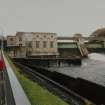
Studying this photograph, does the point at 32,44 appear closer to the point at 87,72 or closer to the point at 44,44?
the point at 44,44

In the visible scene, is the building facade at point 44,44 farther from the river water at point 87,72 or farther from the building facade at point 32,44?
the river water at point 87,72

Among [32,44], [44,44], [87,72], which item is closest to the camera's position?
[87,72]

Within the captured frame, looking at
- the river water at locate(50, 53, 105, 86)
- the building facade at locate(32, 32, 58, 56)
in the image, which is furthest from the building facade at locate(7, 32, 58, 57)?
the river water at locate(50, 53, 105, 86)

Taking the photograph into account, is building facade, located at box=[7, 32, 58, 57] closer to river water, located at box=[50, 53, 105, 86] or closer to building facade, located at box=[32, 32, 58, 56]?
building facade, located at box=[32, 32, 58, 56]

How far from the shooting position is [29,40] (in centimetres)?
14162

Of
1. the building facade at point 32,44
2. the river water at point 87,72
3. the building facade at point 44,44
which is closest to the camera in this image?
the river water at point 87,72

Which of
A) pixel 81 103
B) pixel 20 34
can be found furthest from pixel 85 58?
pixel 81 103

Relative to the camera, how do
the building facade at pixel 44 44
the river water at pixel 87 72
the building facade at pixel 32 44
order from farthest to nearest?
1. the building facade at pixel 44 44
2. the building facade at pixel 32 44
3. the river water at pixel 87 72

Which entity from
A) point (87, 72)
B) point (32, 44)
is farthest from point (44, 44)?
point (87, 72)

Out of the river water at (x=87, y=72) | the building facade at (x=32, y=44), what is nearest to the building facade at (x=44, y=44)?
the building facade at (x=32, y=44)

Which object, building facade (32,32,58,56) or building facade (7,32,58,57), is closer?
building facade (7,32,58,57)

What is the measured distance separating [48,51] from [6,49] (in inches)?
744

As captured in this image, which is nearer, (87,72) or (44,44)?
(87,72)

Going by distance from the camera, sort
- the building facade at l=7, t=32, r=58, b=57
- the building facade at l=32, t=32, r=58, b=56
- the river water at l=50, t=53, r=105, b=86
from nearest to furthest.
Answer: the river water at l=50, t=53, r=105, b=86
the building facade at l=7, t=32, r=58, b=57
the building facade at l=32, t=32, r=58, b=56
